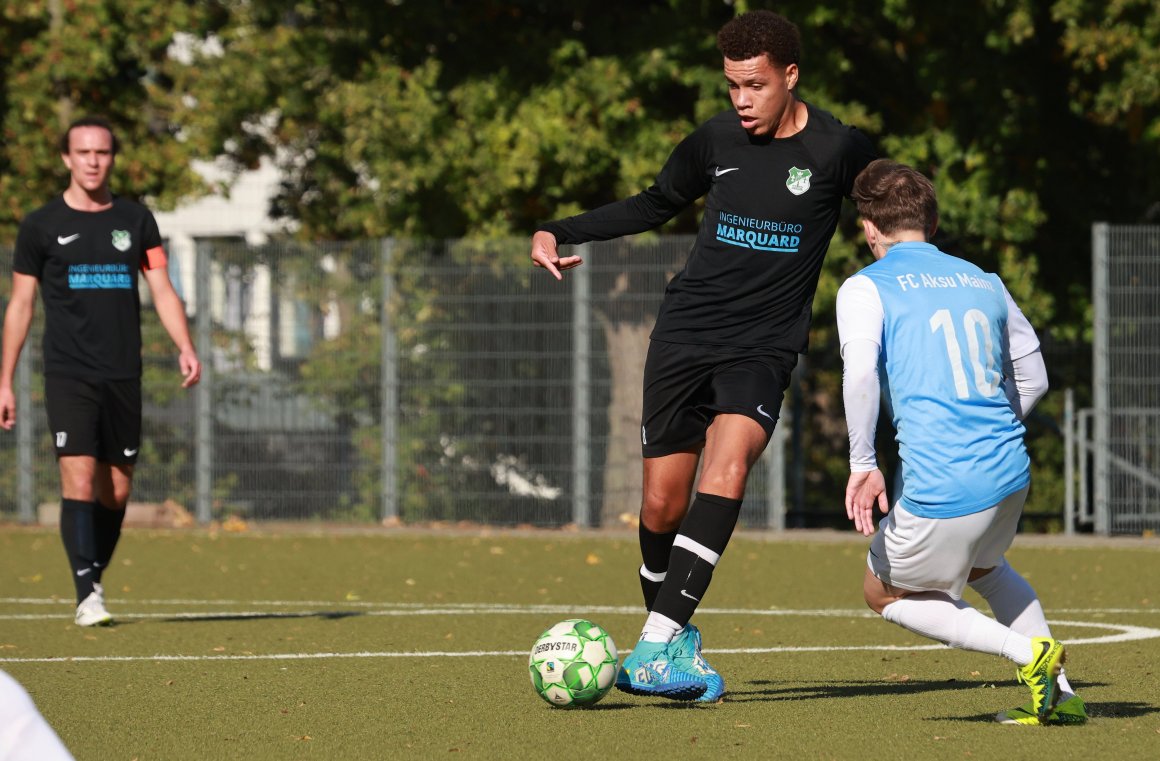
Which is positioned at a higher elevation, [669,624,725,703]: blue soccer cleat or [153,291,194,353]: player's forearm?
[153,291,194,353]: player's forearm

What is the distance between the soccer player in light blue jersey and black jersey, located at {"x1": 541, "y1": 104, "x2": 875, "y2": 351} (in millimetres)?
827

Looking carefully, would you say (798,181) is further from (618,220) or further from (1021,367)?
(1021,367)

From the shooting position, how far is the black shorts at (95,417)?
9453 mm

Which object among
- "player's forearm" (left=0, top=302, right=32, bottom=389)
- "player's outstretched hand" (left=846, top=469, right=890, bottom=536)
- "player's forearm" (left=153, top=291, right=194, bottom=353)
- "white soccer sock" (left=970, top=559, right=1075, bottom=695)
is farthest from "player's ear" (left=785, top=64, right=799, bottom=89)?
"player's forearm" (left=0, top=302, right=32, bottom=389)

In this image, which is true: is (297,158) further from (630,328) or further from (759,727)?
(759,727)

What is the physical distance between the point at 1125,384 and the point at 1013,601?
10.9 m

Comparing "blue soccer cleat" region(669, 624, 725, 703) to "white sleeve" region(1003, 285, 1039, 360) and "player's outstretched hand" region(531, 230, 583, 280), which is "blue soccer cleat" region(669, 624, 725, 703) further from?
"white sleeve" region(1003, 285, 1039, 360)

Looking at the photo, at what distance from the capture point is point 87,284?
962cm

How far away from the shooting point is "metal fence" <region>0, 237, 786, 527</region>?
1741 centimetres

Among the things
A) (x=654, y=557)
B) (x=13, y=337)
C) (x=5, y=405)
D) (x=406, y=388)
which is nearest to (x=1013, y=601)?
(x=654, y=557)

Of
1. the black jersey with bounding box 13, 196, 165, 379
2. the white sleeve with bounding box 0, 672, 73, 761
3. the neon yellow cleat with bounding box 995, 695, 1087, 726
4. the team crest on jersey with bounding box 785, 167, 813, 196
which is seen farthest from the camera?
the black jersey with bounding box 13, 196, 165, 379

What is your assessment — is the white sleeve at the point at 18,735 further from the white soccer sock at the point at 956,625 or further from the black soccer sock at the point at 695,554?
the black soccer sock at the point at 695,554

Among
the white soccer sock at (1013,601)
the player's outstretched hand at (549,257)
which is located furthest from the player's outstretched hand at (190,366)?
the white soccer sock at (1013,601)

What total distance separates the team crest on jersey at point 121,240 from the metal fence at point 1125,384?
30.4 feet
